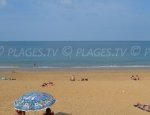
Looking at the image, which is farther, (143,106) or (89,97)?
(89,97)

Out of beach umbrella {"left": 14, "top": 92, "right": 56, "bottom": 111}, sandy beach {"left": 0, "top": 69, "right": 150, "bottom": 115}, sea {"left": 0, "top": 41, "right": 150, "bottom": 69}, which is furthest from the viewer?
sea {"left": 0, "top": 41, "right": 150, "bottom": 69}

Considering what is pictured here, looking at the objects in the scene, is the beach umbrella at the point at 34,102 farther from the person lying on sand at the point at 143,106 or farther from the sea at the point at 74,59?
the sea at the point at 74,59

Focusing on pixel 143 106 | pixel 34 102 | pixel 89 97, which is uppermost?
pixel 34 102

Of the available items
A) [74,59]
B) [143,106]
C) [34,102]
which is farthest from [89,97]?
[74,59]

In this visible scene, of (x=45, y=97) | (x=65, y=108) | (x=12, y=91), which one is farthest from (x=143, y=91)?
(x=45, y=97)

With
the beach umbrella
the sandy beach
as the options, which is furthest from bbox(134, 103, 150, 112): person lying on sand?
the beach umbrella

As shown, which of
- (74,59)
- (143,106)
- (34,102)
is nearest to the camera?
(34,102)

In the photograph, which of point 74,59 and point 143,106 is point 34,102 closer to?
point 143,106

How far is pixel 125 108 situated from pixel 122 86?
5990mm

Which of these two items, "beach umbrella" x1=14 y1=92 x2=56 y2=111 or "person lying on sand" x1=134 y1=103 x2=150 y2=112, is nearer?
"beach umbrella" x1=14 y1=92 x2=56 y2=111

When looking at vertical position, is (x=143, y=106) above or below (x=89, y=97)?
below

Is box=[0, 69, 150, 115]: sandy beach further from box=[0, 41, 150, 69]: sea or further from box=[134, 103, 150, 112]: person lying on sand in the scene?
box=[0, 41, 150, 69]: sea

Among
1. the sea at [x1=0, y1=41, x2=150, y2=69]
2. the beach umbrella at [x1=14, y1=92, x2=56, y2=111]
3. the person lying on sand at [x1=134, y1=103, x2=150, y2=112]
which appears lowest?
the person lying on sand at [x1=134, y1=103, x2=150, y2=112]

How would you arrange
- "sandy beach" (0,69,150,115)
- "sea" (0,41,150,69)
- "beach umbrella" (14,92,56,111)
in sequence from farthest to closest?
"sea" (0,41,150,69) → "sandy beach" (0,69,150,115) → "beach umbrella" (14,92,56,111)
